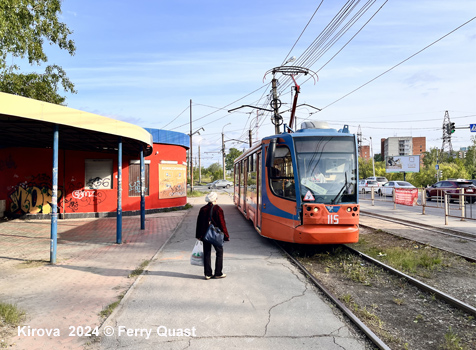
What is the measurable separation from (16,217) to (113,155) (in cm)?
503

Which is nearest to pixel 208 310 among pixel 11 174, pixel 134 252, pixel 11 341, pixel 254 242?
pixel 11 341

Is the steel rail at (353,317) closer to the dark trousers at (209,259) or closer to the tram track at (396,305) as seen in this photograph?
the tram track at (396,305)

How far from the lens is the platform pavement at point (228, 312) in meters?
4.17

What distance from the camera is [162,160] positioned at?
63.4ft

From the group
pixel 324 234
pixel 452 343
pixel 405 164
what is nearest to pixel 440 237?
pixel 324 234

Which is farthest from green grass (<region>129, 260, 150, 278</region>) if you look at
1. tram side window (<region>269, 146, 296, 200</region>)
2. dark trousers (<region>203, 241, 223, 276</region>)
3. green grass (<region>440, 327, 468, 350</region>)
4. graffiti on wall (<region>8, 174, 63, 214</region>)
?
Result: graffiti on wall (<region>8, 174, 63, 214</region>)

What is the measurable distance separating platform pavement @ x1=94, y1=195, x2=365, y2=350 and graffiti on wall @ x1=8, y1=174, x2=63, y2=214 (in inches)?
416

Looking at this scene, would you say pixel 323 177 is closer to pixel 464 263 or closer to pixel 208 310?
pixel 464 263

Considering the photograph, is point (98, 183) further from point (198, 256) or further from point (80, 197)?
point (198, 256)

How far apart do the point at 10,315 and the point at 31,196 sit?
505 inches

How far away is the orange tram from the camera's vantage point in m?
8.01

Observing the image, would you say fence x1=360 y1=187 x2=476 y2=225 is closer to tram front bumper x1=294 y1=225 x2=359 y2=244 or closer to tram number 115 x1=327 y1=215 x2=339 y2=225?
tram front bumper x1=294 y1=225 x2=359 y2=244

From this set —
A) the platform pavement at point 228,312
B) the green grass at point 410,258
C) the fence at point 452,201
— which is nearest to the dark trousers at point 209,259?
the platform pavement at point 228,312

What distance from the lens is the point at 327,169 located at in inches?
329
